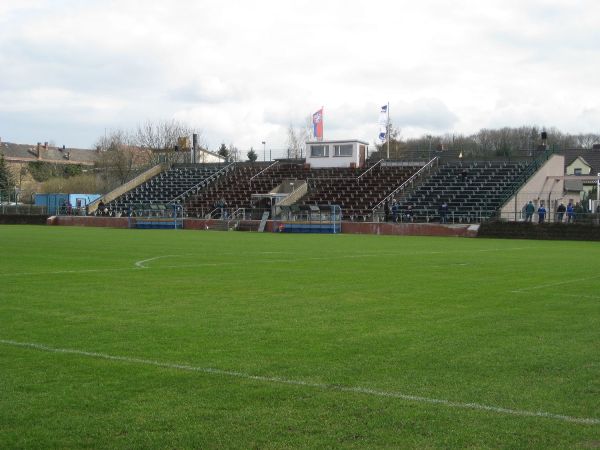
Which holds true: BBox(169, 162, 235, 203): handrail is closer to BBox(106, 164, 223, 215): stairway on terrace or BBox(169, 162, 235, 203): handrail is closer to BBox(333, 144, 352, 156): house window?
BBox(106, 164, 223, 215): stairway on terrace

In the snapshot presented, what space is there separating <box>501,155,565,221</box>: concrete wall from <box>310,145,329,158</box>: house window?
65.9 feet

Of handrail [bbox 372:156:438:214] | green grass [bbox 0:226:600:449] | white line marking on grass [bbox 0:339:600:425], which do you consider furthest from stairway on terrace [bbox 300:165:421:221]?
white line marking on grass [bbox 0:339:600:425]

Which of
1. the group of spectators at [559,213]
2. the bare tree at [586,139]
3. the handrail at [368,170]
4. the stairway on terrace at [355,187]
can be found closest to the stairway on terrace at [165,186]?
the stairway on terrace at [355,187]

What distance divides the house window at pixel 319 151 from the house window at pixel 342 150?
0.80 metres

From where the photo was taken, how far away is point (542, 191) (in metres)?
54.9

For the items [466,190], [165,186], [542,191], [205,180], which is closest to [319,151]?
[205,180]

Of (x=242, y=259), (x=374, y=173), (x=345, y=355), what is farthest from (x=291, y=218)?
(x=345, y=355)

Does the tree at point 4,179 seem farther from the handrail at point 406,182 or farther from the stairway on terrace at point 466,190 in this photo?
the stairway on terrace at point 466,190

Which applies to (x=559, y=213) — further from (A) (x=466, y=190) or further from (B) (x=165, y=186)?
(B) (x=165, y=186)

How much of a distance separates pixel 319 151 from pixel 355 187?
9.42 metres

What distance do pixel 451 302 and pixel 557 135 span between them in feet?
388

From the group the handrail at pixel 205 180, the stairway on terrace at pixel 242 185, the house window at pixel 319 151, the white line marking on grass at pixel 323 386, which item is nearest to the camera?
the white line marking on grass at pixel 323 386

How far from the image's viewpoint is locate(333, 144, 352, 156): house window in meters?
67.3

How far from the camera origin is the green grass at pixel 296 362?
575 centimetres
